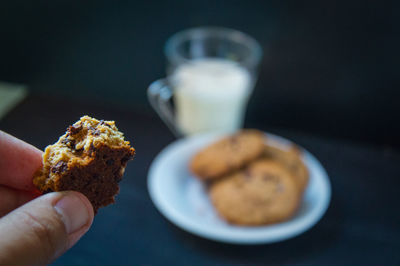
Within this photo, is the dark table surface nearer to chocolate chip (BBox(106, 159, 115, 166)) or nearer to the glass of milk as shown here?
the glass of milk

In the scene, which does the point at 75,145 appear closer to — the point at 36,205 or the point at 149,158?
the point at 36,205

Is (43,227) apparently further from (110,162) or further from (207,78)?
(207,78)

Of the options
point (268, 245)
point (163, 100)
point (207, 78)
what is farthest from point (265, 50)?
point (268, 245)

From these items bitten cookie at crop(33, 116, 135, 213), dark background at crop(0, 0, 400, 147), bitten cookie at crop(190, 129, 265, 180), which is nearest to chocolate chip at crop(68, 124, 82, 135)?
bitten cookie at crop(33, 116, 135, 213)

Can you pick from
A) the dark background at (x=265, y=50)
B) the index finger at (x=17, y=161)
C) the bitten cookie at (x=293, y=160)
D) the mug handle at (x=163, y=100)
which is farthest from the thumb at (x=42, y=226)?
the dark background at (x=265, y=50)

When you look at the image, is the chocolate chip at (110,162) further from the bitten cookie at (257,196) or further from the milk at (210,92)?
the milk at (210,92)
